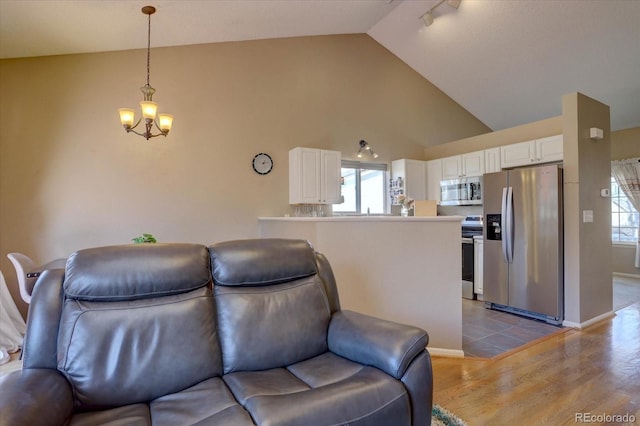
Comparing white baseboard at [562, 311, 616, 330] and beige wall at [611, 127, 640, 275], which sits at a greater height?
beige wall at [611, 127, 640, 275]

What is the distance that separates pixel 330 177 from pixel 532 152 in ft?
9.26

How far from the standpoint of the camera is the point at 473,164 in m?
5.25

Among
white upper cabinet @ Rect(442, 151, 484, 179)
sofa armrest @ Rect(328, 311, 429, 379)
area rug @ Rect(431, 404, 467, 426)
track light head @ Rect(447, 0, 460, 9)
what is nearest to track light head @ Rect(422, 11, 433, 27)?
track light head @ Rect(447, 0, 460, 9)

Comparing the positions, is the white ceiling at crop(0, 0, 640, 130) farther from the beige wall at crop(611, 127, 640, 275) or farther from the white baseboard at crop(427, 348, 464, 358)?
the white baseboard at crop(427, 348, 464, 358)

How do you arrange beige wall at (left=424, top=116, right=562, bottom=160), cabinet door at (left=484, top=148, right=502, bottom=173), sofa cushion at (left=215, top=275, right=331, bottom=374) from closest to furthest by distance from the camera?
sofa cushion at (left=215, top=275, right=331, bottom=374) < beige wall at (left=424, top=116, right=562, bottom=160) < cabinet door at (left=484, top=148, right=502, bottom=173)

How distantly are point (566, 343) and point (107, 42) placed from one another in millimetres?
5620

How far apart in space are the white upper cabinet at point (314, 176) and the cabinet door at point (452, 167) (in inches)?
81.1

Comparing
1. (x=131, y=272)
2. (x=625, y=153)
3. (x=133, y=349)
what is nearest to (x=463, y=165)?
(x=625, y=153)

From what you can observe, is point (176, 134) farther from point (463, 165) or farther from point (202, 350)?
point (463, 165)

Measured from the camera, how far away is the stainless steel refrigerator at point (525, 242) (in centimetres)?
357

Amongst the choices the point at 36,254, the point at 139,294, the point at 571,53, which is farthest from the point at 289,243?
the point at 571,53

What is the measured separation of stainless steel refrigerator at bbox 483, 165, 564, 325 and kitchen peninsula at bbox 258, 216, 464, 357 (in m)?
1.54

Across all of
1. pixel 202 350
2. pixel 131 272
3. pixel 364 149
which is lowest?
pixel 202 350

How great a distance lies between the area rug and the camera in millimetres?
1841
